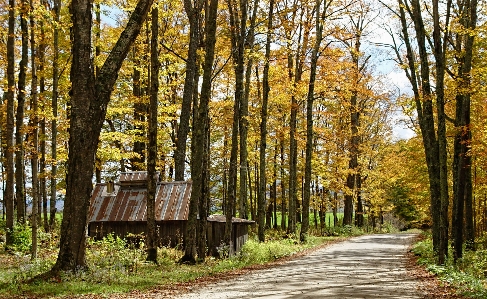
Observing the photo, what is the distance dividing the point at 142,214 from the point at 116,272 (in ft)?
25.7

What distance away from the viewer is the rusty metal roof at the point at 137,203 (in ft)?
59.2

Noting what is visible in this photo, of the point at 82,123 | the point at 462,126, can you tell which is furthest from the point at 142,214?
the point at 462,126

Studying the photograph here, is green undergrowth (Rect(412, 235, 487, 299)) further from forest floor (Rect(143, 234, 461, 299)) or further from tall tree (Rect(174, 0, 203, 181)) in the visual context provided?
tall tree (Rect(174, 0, 203, 181))

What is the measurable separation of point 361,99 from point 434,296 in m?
32.9

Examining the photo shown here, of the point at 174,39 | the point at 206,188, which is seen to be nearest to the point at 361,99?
the point at 174,39

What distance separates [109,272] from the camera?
10.3m

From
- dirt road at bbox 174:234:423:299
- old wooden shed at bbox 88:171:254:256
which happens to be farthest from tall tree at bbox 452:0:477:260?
old wooden shed at bbox 88:171:254:256

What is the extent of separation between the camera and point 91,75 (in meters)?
10.2

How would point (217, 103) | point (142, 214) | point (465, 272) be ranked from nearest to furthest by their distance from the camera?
point (465, 272) < point (142, 214) < point (217, 103)

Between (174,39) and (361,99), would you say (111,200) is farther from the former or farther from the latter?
(361,99)

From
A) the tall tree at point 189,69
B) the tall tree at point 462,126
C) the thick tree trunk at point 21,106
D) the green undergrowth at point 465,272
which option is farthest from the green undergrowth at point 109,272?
the tall tree at point 462,126

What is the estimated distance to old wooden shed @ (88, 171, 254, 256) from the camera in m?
17.7

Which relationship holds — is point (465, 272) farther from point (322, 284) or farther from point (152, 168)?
point (152, 168)

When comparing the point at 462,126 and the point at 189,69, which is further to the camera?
the point at 189,69
